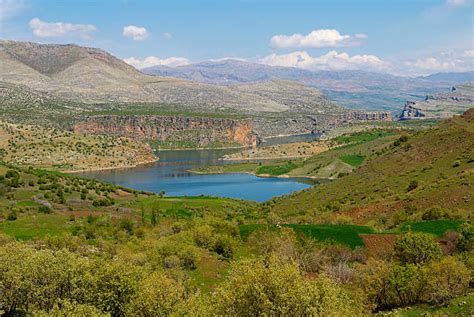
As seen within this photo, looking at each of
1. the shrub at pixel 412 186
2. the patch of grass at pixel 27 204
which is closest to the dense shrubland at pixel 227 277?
the patch of grass at pixel 27 204

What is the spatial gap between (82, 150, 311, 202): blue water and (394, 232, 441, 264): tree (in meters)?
77.5

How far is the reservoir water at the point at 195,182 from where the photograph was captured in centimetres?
11988

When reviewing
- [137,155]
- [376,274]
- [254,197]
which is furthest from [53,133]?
[376,274]

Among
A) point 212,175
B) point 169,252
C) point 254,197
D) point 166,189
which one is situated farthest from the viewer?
point 212,175

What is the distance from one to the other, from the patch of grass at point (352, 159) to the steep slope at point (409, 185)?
43.8 metres

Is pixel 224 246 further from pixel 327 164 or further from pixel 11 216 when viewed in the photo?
pixel 327 164

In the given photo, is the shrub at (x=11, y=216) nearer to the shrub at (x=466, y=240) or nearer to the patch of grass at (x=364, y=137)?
the shrub at (x=466, y=240)

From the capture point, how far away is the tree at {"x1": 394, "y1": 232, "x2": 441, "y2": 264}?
31797 mm

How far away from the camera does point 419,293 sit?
85.4 ft

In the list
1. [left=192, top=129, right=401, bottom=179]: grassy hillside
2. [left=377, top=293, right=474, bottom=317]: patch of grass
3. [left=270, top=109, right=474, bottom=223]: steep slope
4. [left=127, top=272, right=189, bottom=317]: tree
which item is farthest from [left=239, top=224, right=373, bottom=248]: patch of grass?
[left=192, top=129, right=401, bottom=179]: grassy hillside

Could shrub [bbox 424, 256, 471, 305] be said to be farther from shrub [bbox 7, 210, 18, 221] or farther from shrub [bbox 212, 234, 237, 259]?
shrub [bbox 7, 210, 18, 221]

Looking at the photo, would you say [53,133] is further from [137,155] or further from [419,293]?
[419,293]

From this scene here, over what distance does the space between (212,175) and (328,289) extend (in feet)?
447

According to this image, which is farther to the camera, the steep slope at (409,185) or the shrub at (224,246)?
the steep slope at (409,185)
